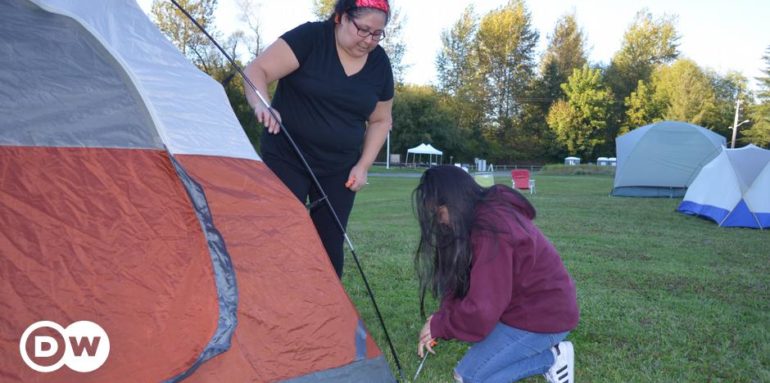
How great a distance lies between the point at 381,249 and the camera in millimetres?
6641

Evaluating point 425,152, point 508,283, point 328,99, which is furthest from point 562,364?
point 425,152

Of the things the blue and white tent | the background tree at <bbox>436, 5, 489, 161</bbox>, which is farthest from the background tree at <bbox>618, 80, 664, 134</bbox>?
the blue and white tent

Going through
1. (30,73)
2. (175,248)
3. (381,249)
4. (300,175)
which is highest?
(30,73)

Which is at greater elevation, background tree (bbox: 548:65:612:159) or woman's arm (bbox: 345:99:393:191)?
background tree (bbox: 548:65:612:159)

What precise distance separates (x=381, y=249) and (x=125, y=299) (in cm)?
463

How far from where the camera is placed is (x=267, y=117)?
279cm

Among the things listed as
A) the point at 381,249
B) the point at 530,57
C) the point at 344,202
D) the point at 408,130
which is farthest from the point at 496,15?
the point at 344,202

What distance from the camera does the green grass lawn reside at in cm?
322

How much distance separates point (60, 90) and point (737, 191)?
1028 centimetres

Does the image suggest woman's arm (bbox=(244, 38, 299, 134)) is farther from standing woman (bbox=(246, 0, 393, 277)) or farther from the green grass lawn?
A: the green grass lawn

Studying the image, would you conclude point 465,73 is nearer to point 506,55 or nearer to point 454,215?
point 506,55

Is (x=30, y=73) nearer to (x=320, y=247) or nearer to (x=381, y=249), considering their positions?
(x=320, y=247)

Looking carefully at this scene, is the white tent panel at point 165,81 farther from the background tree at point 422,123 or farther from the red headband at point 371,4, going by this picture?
the background tree at point 422,123

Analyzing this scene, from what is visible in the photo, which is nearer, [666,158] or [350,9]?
[350,9]
